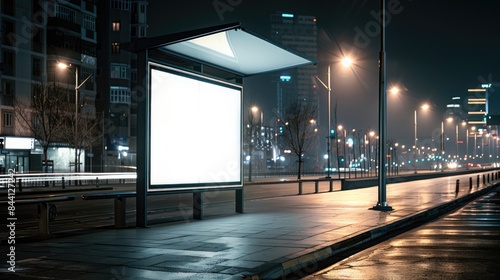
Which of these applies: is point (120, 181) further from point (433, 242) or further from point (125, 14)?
point (433, 242)

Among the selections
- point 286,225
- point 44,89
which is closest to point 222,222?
point 286,225

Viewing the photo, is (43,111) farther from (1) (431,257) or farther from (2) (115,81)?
(1) (431,257)

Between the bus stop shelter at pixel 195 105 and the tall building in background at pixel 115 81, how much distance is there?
210 feet

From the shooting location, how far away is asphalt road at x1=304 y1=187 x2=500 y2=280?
1002 centimetres

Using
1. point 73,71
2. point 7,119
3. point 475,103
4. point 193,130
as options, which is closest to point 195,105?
point 193,130

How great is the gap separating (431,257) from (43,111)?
4469 centimetres

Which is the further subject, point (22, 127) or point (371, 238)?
point (22, 127)

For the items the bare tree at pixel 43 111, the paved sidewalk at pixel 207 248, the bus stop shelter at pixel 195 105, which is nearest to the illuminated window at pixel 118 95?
the bare tree at pixel 43 111

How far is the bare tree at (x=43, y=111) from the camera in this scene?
52406mm

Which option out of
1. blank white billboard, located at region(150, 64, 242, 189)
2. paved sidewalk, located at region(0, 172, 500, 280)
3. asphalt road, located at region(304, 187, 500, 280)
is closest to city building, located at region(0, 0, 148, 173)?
blank white billboard, located at region(150, 64, 242, 189)

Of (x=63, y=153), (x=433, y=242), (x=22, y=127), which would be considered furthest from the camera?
(x=63, y=153)

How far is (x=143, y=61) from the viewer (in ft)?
49.0

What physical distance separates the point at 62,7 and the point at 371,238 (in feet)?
202

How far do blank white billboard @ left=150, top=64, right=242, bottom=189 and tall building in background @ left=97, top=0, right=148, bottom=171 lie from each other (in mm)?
63949
